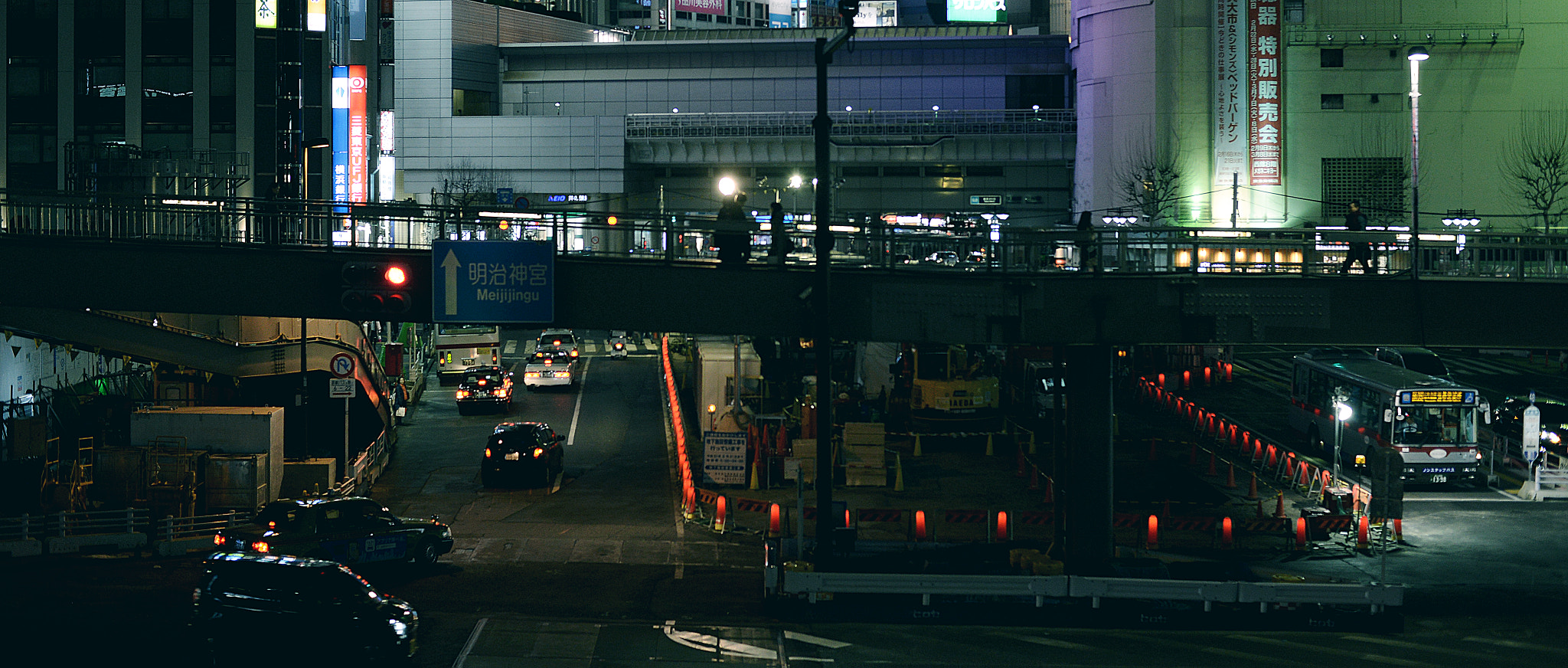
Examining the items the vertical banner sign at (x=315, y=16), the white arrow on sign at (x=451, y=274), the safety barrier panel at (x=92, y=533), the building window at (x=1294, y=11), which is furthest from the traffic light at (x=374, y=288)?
the building window at (x=1294, y=11)

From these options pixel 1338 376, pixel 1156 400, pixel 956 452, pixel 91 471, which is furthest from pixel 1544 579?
pixel 91 471

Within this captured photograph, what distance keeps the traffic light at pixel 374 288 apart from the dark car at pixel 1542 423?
30834 mm

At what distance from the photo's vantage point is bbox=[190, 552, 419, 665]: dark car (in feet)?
54.7

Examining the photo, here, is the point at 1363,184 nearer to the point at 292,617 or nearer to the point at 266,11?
the point at 266,11

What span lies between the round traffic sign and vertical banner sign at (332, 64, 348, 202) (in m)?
21.6

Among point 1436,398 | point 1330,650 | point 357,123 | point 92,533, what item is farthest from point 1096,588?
point 357,123

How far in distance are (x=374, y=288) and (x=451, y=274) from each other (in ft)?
4.19

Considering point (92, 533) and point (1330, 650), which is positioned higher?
point (92, 533)

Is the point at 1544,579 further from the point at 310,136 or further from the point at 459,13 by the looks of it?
the point at 459,13

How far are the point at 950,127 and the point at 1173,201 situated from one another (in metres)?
15.6

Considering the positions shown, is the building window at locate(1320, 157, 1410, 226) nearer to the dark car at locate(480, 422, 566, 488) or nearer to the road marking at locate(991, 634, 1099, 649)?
the dark car at locate(480, 422, 566, 488)

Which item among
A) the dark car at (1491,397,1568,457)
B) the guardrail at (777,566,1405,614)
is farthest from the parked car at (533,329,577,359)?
the guardrail at (777,566,1405,614)

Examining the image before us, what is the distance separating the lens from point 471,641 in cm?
1808

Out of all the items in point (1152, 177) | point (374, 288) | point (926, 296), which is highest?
point (1152, 177)
